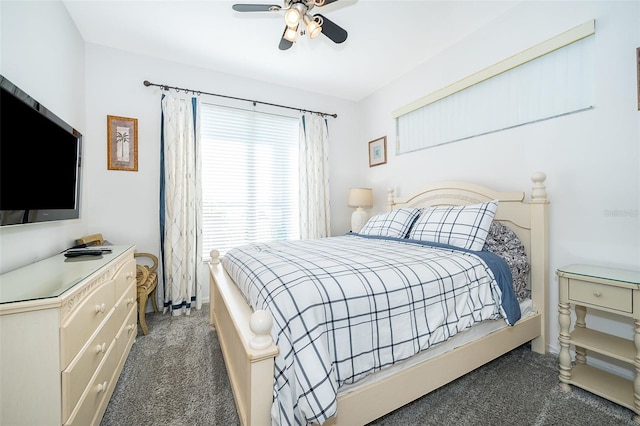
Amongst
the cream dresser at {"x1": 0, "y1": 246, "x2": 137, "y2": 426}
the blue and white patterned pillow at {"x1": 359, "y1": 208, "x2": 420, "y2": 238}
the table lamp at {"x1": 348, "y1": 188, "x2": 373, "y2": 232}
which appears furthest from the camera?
→ the table lamp at {"x1": 348, "y1": 188, "x2": 373, "y2": 232}

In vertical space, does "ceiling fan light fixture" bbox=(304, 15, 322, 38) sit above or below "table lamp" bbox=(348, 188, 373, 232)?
above

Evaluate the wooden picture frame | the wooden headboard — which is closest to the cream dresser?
the wooden picture frame

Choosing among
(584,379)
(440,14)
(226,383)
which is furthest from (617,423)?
(440,14)

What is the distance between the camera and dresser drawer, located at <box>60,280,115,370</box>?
3.13 feet

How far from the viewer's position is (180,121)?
2.82 m

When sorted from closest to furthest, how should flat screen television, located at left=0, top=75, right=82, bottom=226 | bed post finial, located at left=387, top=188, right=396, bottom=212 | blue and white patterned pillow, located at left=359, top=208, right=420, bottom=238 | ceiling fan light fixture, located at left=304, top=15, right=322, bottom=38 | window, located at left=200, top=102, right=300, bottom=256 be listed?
flat screen television, located at left=0, top=75, right=82, bottom=226 < ceiling fan light fixture, located at left=304, top=15, right=322, bottom=38 < blue and white patterned pillow, located at left=359, top=208, right=420, bottom=238 < window, located at left=200, top=102, right=300, bottom=256 < bed post finial, located at left=387, top=188, right=396, bottom=212

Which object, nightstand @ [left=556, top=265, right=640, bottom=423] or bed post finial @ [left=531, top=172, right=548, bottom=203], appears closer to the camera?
nightstand @ [left=556, top=265, right=640, bottom=423]

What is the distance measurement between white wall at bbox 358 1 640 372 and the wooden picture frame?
332cm

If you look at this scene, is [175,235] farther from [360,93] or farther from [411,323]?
[360,93]

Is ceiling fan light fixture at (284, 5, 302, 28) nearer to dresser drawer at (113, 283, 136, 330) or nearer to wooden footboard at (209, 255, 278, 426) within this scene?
wooden footboard at (209, 255, 278, 426)

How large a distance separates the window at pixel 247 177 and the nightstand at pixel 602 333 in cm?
270

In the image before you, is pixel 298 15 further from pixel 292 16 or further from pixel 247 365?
pixel 247 365

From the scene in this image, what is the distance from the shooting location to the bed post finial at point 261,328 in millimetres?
913

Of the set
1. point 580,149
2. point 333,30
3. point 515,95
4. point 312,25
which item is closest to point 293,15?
point 312,25
